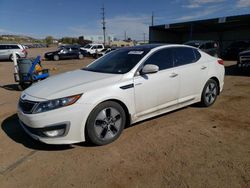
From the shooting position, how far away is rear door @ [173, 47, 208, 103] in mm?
4551

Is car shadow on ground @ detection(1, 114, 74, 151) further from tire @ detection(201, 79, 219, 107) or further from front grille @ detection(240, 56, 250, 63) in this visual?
front grille @ detection(240, 56, 250, 63)

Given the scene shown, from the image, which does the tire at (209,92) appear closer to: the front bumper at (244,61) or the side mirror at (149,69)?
the side mirror at (149,69)

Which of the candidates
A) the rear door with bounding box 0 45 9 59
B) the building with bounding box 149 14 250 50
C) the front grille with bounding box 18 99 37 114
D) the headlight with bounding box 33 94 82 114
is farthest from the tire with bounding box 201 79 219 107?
the building with bounding box 149 14 250 50

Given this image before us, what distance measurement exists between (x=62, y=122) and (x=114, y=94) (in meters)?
0.89

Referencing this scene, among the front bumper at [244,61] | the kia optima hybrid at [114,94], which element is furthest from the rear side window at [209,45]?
the kia optima hybrid at [114,94]

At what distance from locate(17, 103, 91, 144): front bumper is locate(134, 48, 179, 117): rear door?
1.02 m

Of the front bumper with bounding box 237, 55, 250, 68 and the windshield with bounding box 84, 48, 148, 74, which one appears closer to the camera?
the windshield with bounding box 84, 48, 148, 74

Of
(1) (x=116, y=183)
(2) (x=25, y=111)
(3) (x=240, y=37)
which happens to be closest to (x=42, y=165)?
(2) (x=25, y=111)

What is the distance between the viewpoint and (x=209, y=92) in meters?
5.24

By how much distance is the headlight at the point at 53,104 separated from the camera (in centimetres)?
316

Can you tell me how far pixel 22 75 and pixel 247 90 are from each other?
295 inches

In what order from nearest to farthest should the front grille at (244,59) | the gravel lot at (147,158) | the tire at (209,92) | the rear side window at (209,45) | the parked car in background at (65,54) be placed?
the gravel lot at (147,158), the tire at (209,92), the front grille at (244,59), the rear side window at (209,45), the parked car in background at (65,54)

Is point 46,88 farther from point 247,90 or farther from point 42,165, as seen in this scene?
point 247,90

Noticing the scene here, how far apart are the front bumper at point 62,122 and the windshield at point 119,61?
112 cm
